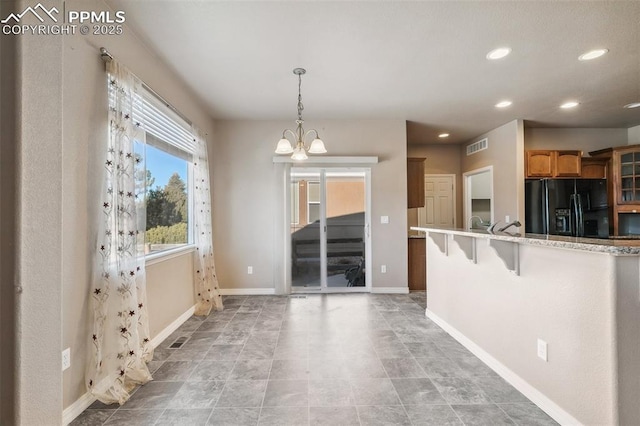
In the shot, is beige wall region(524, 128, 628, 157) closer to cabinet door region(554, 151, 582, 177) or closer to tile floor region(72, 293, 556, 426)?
cabinet door region(554, 151, 582, 177)

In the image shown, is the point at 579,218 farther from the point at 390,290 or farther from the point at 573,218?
the point at 390,290

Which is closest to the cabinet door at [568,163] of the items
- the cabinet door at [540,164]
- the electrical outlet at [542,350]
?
the cabinet door at [540,164]

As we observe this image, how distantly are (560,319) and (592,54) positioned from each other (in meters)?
2.57

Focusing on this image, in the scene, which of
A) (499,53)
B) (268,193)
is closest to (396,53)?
(499,53)

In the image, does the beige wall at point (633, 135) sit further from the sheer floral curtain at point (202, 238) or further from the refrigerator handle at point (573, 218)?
the sheer floral curtain at point (202, 238)

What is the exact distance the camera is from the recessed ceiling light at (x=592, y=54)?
8.27 feet

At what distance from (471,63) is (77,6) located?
10.5 feet

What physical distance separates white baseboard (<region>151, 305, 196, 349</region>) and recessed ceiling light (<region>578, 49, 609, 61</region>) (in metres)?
4.88

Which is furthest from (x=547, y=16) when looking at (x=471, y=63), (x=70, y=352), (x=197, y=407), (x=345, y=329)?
(x=70, y=352)

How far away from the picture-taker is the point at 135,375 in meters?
2.02

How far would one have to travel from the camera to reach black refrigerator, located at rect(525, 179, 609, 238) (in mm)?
4148

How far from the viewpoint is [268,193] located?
4.37 metres

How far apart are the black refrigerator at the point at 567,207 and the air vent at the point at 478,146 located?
1149 mm

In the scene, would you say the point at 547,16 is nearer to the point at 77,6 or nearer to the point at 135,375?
the point at 77,6
